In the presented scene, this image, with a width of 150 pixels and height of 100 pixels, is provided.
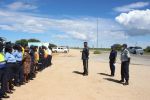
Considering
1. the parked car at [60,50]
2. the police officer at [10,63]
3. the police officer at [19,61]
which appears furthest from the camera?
the parked car at [60,50]

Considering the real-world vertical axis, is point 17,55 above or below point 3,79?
above

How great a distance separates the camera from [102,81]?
17.4m

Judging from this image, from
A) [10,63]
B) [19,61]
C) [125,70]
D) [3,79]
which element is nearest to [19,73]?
[19,61]

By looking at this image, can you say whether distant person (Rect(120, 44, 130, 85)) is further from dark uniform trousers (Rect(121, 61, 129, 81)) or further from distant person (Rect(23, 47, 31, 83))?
distant person (Rect(23, 47, 31, 83))

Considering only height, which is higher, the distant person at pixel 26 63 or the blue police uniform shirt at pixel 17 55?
the blue police uniform shirt at pixel 17 55

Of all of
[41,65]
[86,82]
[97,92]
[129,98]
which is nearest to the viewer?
[129,98]

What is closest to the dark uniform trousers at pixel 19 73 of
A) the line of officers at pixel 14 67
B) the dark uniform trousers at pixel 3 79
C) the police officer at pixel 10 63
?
the line of officers at pixel 14 67

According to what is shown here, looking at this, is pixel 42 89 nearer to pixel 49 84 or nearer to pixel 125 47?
pixel 49 84

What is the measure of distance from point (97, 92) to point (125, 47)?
384 cm

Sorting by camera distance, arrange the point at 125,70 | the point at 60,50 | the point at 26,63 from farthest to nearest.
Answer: the point at 60,50 → the point at 125,70 → the point at 26,63

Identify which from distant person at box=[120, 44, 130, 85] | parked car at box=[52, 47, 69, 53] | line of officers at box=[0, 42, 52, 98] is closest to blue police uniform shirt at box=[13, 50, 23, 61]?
line of officers at box=[0, 42, 52, 98]

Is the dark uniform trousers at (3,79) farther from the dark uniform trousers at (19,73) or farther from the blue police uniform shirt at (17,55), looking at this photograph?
the blue police uniform shirt at (17,55)

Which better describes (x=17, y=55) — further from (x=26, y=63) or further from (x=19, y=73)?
(x=26, y=63)

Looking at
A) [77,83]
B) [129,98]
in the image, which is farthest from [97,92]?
[77,83]
